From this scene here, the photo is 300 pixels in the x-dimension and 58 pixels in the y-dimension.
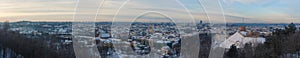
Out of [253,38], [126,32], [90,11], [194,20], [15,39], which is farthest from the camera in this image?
[253,38]

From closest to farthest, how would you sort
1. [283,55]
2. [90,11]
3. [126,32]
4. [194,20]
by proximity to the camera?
[90,11], [126,32], [194,20], [283,55]

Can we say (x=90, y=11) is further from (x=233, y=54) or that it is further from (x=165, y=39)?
(x=233, y=54)

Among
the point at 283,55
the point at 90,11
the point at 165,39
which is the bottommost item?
the point at 283,55

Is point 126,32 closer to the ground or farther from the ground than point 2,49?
farther from the ground

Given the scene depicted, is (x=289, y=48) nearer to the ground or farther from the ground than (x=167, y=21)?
nearer to the ground

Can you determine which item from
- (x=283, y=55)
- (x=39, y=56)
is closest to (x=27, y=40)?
(x=39, y=56)

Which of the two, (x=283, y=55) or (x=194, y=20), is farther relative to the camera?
(x=283, y=55)

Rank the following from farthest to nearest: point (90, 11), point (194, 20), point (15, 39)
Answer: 1. point (15, 39)
2. point (194, 20)
3. point (90, 11)

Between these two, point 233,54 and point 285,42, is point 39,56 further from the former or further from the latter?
point 285,42

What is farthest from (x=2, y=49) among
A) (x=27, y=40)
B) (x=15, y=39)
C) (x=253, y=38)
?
(x=253, y=38)
